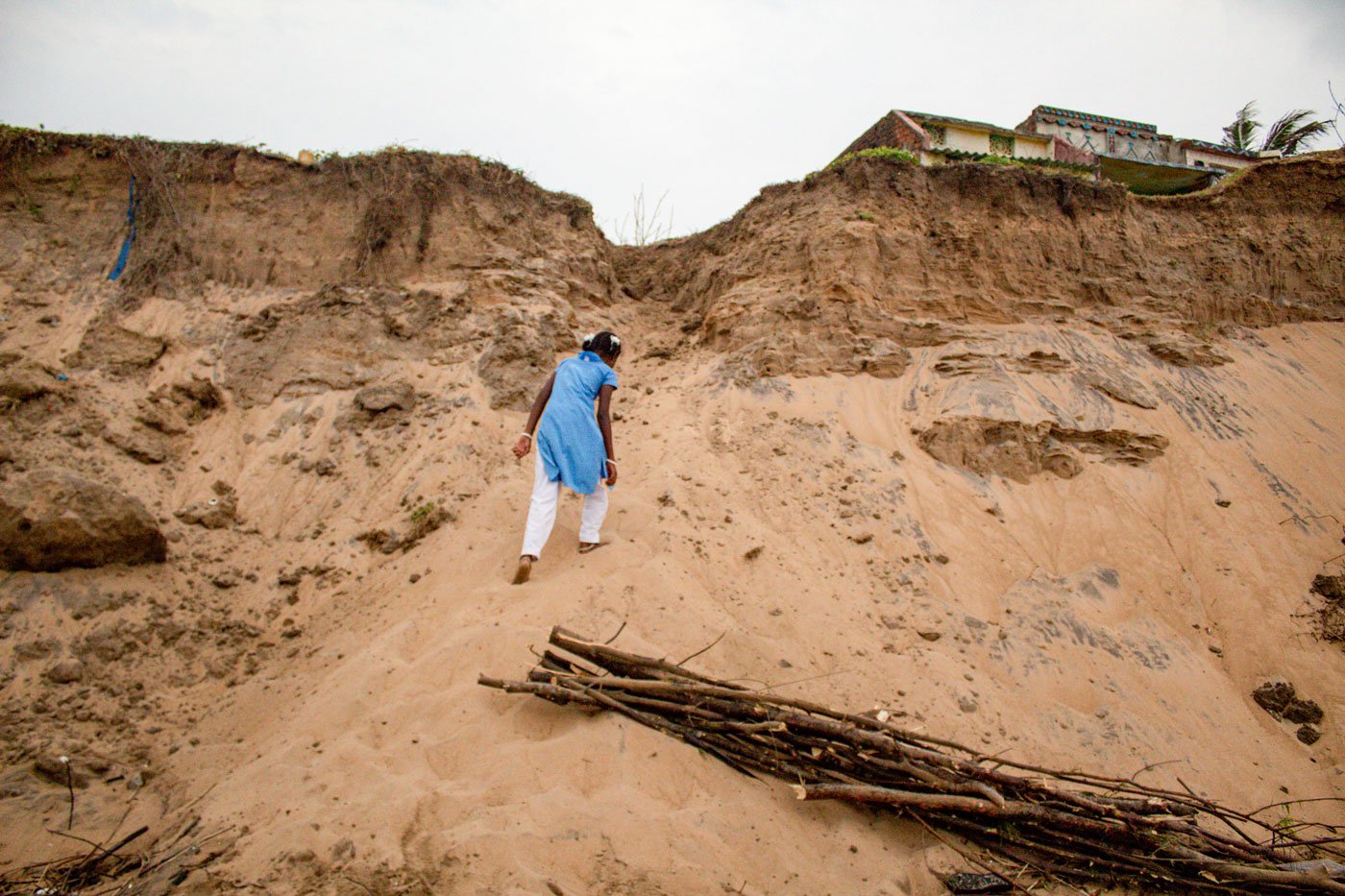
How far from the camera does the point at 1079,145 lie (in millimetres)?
15195

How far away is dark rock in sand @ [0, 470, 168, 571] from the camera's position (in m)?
3.89

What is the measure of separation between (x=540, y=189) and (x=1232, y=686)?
7.81m

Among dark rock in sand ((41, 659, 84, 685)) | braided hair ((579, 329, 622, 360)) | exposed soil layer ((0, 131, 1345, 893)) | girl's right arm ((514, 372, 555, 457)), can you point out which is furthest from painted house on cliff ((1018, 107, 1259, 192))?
dark rock in sand ((41, 659, 84, 685))

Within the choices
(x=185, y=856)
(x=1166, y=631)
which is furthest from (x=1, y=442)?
(x=1166, y=631)

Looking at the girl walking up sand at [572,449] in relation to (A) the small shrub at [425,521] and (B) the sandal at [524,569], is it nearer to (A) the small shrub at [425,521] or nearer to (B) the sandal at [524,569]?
(B) the sandal at [524,569]

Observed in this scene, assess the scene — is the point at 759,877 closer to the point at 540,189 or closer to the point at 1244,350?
the point at 540,189

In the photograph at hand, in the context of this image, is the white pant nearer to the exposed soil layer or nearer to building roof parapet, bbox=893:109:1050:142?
the exposed soil layer

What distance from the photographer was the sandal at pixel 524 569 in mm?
3920

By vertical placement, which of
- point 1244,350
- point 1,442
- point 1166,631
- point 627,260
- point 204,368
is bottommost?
point 1166,631

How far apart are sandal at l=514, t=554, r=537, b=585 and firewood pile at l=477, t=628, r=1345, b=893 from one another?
3.35 feet

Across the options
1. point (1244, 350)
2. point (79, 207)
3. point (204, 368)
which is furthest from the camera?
point (1244, 350)

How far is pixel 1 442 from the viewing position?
4.87 metres

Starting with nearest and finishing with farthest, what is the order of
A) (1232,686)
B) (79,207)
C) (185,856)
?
(185,856)
(1232,686)
(79,207)

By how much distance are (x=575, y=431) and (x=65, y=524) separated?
118 inches
